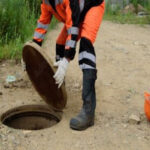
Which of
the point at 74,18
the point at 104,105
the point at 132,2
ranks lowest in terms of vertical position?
the point at 132,2

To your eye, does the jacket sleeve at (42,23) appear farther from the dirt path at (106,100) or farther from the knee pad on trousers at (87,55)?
the dirt path at (106,100)

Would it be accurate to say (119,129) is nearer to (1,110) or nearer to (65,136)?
(65,136)

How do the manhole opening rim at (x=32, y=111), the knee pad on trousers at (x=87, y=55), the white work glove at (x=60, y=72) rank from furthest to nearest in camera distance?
the manhole opening rim at (x=32, y=111) < the knee pad on trousers at (x=87, y=55) < the white work glove at (x=60, y=72)

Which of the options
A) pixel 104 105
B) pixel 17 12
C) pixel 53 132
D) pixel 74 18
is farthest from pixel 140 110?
pixel 17 12

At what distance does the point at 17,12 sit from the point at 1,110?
8.01 feet

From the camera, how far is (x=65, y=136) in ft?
12.5

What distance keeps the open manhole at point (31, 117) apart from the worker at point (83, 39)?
0.56 m

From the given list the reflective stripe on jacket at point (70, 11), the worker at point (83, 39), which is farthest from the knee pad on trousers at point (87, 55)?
the reflective stripe on jacket at point (70, 11)

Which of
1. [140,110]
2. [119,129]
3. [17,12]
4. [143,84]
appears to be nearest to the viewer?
[119,129]

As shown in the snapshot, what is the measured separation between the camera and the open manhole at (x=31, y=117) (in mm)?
4556

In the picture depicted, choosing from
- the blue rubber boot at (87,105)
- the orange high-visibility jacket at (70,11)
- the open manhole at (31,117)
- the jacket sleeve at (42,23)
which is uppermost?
the orange high-visibility jacket at (70,11)

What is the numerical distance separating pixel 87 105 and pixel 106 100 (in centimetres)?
78

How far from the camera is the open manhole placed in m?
4.56

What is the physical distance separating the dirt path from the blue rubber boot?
0.07 m
